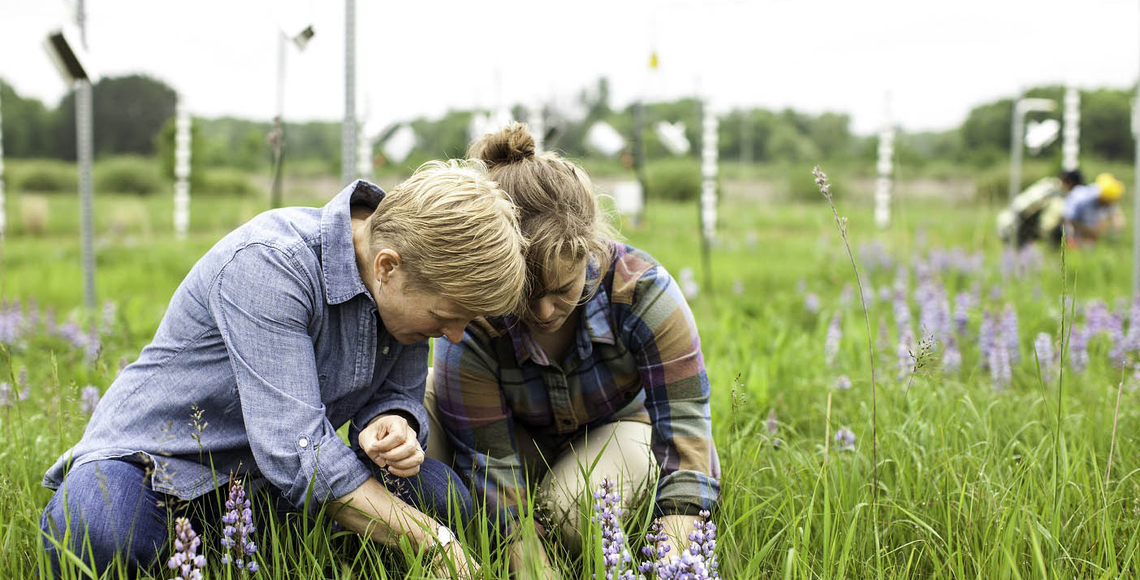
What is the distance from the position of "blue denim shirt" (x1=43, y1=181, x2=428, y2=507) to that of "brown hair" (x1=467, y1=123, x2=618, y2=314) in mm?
286

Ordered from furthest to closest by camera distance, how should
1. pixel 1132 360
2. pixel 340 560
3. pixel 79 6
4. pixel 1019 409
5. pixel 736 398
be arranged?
pixel 79 6, pixel 1132 360, pixel 1019 409, pixel 340 560, pixel 736 398

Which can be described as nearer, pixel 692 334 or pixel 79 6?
pixel 692 334

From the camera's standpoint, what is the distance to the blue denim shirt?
1557mm

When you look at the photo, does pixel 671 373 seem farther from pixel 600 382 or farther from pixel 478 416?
pixel 478 416

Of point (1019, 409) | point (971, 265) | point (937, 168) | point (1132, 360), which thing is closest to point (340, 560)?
point (1019, 409)

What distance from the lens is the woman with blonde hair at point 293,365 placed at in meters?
1.55

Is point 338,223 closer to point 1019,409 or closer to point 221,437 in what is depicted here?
point 221,437

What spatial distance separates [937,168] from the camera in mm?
23531

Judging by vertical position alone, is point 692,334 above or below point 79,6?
below

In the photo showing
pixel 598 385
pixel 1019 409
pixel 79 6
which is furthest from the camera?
pixel 79 6

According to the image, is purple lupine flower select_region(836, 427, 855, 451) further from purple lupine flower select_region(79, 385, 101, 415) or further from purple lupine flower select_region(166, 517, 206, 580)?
purple lupine flower select_region(79, 385, 101, 415)

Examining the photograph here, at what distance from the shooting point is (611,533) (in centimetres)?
142

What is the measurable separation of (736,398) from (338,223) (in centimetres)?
85

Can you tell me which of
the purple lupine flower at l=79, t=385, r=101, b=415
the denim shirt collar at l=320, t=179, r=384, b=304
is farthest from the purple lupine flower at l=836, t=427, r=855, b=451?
the purple lupine flower at l=79, t=385, r=101, b=415
